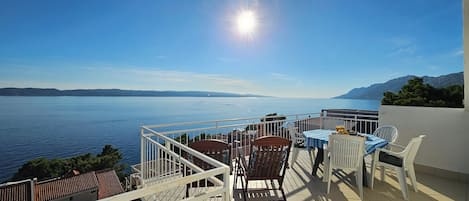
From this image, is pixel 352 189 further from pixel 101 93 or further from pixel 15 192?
pixel 101 93

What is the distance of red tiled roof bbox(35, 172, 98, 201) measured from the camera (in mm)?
8977

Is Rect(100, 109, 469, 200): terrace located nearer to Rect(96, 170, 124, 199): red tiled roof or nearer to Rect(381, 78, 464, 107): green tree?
Rect(381, 78, 464, 107): green tree

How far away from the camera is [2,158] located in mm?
14547

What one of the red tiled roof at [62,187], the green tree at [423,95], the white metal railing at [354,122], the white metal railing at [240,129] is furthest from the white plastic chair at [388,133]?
the red tiled roof at [62,187]

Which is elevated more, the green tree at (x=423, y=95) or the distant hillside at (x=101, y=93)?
the distant hillside at (x=101, y=93)

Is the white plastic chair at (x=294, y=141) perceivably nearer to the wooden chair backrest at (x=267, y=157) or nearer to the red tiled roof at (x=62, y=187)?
the wooden chair backrest at (x=267, y=157)

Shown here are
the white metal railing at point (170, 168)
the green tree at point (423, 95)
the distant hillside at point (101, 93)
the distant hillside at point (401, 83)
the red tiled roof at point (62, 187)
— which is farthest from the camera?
the distant hillside at point (101, 93)

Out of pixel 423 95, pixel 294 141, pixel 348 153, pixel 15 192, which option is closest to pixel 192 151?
pixel 348 153

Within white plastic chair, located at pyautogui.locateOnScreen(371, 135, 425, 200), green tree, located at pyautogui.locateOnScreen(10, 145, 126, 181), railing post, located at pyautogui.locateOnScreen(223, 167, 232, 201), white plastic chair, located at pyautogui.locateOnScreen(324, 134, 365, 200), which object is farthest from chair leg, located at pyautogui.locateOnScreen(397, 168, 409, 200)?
green tree, located at pyautogui.locateOnScreen(10, 145, 126, 181)

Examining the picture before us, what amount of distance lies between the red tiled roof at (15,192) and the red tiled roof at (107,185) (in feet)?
8.78

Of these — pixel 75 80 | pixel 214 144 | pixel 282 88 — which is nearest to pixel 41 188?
pixel 75 80

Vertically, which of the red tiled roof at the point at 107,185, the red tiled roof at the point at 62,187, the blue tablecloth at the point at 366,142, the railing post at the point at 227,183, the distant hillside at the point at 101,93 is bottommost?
the red tiled roof at the point at 107,185

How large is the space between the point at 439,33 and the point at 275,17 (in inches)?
194

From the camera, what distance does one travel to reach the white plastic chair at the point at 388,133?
3.93 meters
